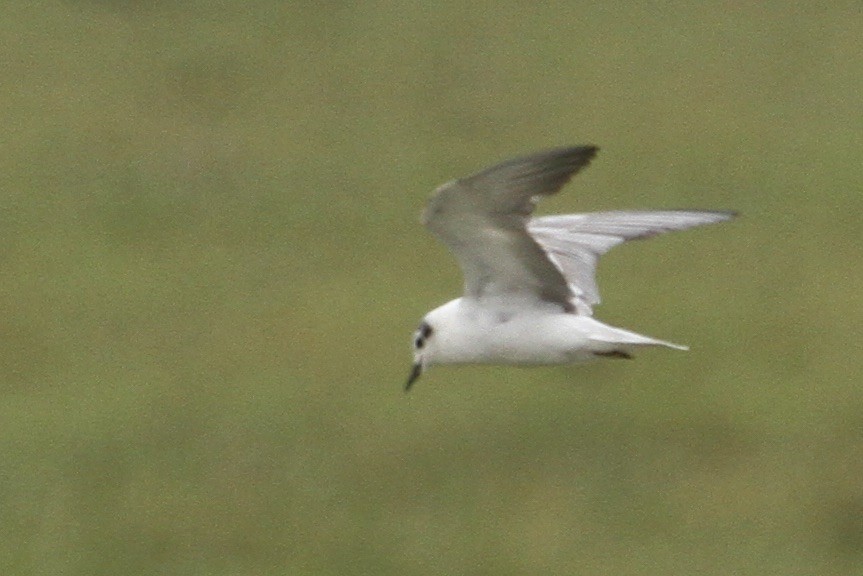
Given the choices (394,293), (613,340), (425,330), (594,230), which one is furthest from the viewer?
(394,293)

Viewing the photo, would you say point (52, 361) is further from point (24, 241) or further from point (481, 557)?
point (481, 557)

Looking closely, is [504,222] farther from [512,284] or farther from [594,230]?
[594,230]

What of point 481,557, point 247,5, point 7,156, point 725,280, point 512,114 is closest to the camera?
point 481,557

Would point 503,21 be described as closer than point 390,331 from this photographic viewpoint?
No

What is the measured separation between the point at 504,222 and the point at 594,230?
1.43m

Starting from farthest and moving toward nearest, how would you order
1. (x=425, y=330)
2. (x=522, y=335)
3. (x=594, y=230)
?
1. (x=594, y=230)
2. (x=425, y=330)
3. (x=522, y=335)

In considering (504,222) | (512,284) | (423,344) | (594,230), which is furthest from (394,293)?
(504,222)

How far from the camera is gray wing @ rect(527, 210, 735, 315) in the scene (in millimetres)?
8164

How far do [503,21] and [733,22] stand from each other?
1.41 meters

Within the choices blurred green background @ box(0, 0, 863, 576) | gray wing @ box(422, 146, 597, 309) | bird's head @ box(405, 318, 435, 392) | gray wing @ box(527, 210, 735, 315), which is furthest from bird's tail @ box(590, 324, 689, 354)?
blurred green background @ box(0, 0, 863, 576)

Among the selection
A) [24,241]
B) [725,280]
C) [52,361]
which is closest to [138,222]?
[24,241]

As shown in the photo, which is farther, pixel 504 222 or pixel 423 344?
pixel 423 344

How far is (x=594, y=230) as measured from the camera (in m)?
8.31

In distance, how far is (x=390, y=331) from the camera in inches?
393
